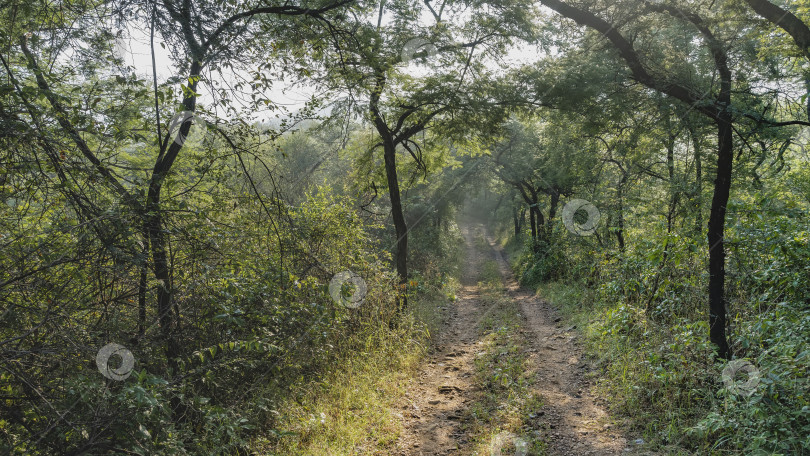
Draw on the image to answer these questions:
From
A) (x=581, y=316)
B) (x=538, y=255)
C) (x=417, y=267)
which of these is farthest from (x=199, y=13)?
(x=538, y=255)

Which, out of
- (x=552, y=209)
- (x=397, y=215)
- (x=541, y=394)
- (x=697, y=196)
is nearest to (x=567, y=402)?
(x=541, y=394)

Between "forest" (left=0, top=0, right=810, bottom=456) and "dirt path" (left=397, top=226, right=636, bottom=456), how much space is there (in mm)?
49

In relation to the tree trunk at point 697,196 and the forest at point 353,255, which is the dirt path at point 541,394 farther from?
the tree trunk at point 697,196

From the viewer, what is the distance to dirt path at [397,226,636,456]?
4750 millimetres

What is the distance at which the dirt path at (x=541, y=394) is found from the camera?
475 centimetres

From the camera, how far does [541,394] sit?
6008 millimetres

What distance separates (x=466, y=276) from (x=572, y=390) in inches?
601

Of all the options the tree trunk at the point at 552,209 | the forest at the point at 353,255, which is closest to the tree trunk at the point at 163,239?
the forest at the point at 353,255

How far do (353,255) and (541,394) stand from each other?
4.21m

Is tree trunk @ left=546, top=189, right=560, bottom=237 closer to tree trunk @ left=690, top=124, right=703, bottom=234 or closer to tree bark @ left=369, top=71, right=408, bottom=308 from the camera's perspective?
tree bark @ left=369, top=71, right=408, bottom=308

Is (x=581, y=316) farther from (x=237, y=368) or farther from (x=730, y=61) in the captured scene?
(x=237, y=368)

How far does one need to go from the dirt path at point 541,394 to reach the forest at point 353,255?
0.05m

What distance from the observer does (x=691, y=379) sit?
473cm

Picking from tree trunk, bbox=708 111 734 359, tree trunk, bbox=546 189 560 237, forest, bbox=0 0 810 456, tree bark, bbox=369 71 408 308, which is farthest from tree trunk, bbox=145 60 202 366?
tree trunk, bbox=546 189 560 237
